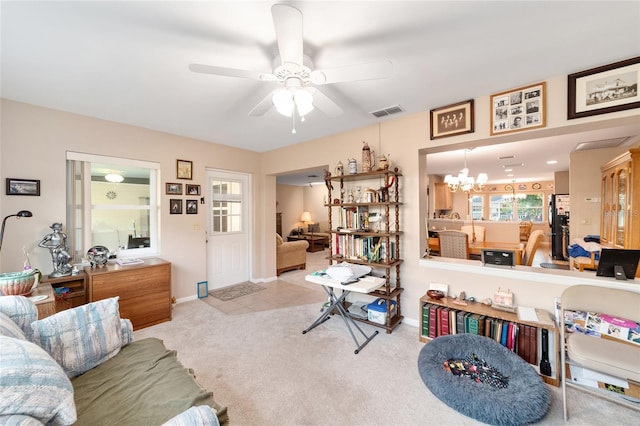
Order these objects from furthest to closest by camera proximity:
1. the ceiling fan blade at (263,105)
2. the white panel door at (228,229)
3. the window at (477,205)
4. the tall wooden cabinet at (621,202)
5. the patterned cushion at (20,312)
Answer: the window at (477,205) < the white panel door at (228,229) < the tall wooden cabinet at (621,202) < the ceiling fan blade at (263,105) < the patterned cushion at (20,312)

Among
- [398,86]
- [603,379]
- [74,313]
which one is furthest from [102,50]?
[603,379]

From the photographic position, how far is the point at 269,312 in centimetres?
339

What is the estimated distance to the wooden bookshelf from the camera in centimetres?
197

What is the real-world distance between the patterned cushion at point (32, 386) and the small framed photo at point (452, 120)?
331cm

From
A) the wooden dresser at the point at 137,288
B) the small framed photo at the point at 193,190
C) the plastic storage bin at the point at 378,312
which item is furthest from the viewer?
the small framed photo at the point at 193,190

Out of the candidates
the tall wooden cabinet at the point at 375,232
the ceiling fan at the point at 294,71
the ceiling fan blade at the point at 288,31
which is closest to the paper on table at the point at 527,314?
the tall wooden cabinet at the point at 375,232

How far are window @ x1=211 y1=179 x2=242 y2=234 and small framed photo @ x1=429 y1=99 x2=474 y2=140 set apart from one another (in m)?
3.48

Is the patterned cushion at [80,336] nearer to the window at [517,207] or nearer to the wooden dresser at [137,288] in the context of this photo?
the wooden dresser at [137,288]

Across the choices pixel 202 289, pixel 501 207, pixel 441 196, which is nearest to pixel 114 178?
pixel 202 289

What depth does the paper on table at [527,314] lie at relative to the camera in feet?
6.95

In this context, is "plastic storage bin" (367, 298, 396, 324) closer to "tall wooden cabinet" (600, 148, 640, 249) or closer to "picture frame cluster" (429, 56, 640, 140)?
"picture frame cluster" (429, 56, 640, 140)

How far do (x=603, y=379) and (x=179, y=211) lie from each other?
4.86 meters

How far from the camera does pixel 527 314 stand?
220cm

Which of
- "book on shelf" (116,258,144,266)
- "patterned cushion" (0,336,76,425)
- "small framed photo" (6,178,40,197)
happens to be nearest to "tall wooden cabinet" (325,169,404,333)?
"book on shelf" (116,258,144,266)
